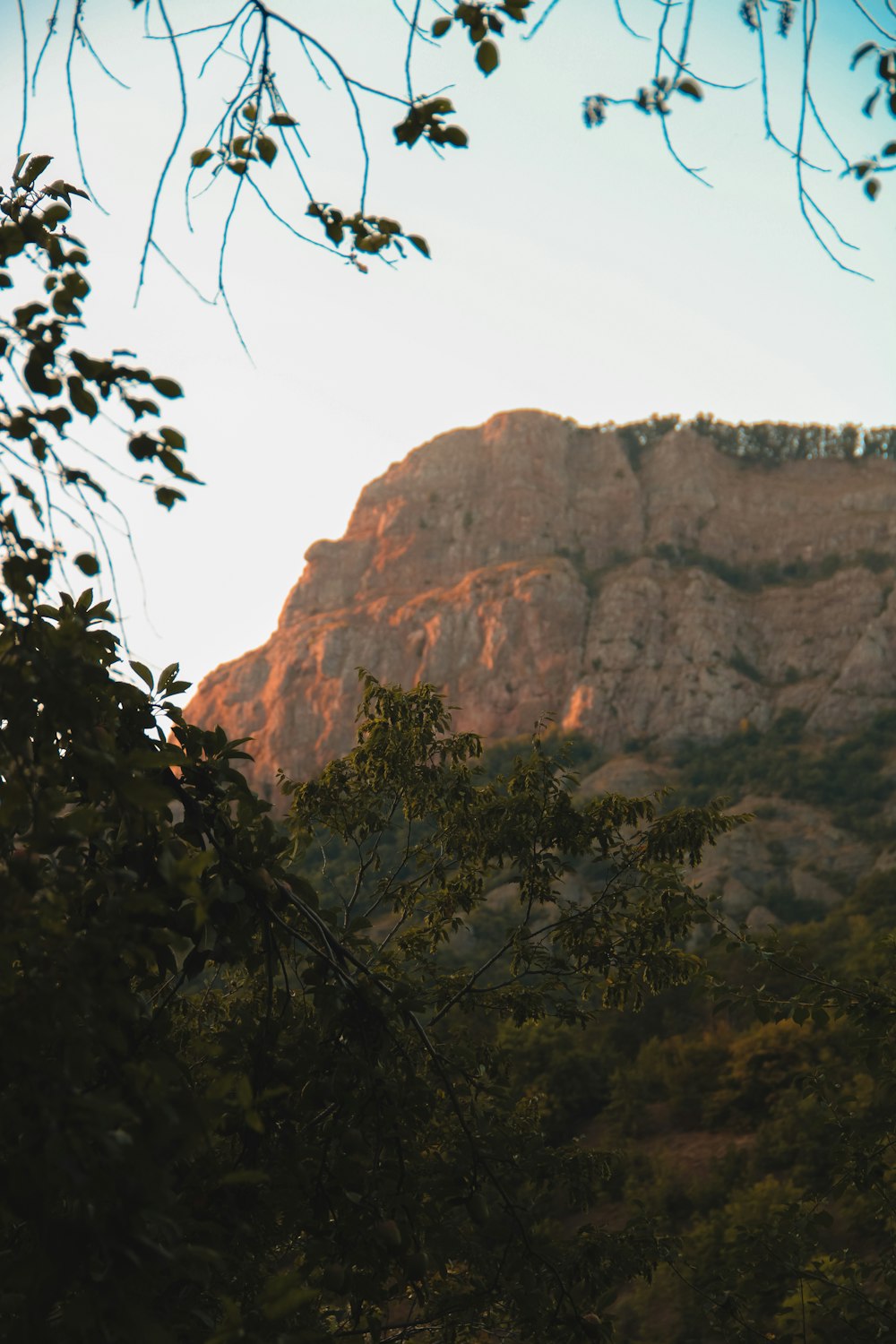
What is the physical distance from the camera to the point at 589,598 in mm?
77062

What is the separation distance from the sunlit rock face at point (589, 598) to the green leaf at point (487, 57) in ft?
203

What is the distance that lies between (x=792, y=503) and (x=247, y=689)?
140ft

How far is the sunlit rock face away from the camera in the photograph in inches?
2731

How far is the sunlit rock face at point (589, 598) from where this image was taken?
69375 mm

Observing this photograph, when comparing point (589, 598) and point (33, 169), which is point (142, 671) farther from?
point (589, 598)

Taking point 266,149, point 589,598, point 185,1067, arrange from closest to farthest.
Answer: point 185,1067 → point 266,149 → point 589,598

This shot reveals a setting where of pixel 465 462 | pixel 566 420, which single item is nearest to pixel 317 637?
pixel 465 462

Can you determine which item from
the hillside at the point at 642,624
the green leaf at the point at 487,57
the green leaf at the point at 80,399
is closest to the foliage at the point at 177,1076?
the green leaf at the point at 80,399

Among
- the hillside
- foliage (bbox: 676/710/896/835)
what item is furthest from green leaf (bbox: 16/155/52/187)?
foliage (bbox: 676/710/896/835)

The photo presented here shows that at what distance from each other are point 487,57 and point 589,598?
75130 millimetres

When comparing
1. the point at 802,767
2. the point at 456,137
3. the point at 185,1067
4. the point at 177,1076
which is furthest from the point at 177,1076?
the point at 802,767

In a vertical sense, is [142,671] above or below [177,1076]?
above

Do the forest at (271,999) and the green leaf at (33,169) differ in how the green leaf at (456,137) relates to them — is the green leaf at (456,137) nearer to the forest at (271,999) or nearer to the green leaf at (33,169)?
the forest at (271,999)

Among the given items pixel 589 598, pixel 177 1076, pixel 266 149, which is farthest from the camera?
pixel 589 598
